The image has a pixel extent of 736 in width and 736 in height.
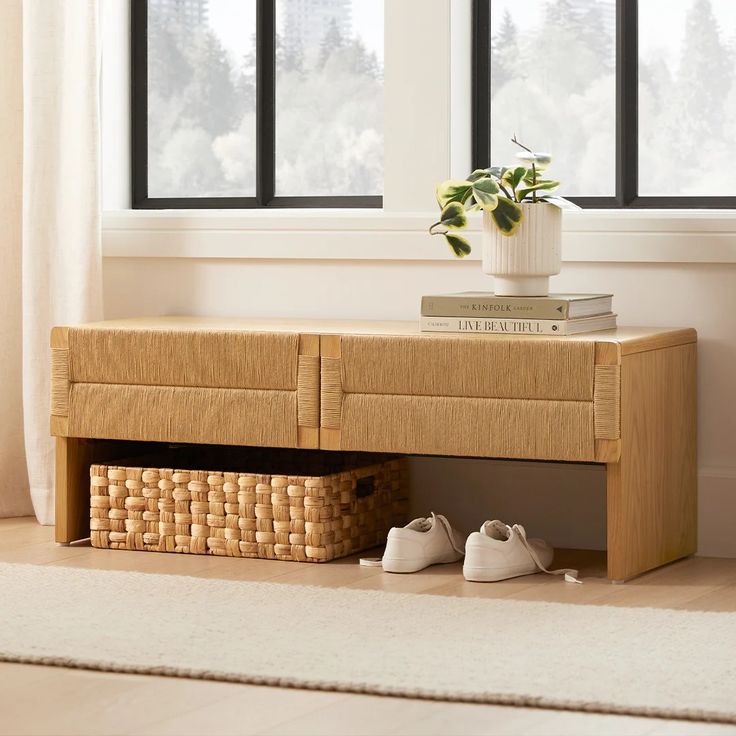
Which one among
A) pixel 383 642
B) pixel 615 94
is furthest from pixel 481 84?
pixel 383 642

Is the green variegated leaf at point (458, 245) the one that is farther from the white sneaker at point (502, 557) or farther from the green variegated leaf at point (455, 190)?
the white sneaker at point (502, 557)

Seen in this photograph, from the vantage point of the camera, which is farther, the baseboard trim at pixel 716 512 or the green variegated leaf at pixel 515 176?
the baseboard trim at pixel 716 512

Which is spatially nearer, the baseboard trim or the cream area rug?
the cream area rug

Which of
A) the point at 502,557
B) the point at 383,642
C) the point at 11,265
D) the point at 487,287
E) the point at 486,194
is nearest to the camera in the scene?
the point at 383,642

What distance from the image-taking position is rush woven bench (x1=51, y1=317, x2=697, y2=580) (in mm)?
2820

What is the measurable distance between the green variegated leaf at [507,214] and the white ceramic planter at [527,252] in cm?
2

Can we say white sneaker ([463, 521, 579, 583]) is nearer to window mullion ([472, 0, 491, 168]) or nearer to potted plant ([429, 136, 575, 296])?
potted plant ([429, 136, 575, 296])

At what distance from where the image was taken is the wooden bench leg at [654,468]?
2818 mm

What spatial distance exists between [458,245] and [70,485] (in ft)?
3.25

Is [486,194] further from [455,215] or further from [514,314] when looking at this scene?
[514,314]

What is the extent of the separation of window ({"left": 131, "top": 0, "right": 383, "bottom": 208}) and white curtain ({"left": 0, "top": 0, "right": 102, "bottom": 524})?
1.14ft

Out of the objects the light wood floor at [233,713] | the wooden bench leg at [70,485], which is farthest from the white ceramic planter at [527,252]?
the light wood floor at [233,713]

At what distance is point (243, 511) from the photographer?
122 inches

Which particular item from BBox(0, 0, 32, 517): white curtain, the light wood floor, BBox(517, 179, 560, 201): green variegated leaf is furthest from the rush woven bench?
the light wood floor
